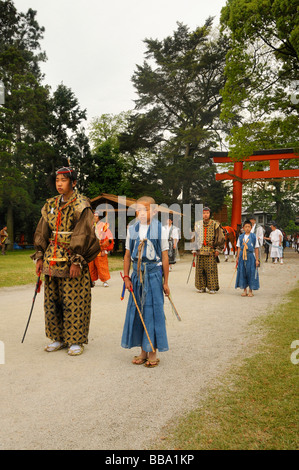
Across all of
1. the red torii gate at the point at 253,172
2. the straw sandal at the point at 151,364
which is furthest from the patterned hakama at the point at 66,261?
the red torii gate at the point at 253,172

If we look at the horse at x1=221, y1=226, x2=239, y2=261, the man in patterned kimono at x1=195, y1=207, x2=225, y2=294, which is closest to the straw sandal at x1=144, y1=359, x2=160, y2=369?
the man in patterned kimono at x1=195, y1=207, x2=225, y2=294

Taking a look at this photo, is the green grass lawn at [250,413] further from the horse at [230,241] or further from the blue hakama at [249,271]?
the horse at [230,241]

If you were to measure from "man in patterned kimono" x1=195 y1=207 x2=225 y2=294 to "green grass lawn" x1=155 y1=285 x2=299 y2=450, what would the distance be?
182 inches

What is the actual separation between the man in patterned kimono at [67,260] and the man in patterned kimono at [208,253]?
16.3 feet

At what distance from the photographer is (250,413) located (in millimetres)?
2920

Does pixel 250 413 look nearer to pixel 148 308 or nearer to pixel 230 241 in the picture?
pixel 148 308

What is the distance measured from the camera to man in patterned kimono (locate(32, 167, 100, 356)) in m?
4.34

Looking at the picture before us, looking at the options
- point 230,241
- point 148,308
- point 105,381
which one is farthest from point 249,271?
point 230,241

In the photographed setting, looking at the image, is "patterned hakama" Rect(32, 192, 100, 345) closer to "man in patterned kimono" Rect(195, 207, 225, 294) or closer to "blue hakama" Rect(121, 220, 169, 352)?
"blue hakama" Rect(121, 220, 169, 352)

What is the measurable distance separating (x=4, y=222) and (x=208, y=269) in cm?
2713

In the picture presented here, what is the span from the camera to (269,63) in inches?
467

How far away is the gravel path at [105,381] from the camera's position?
265 centimetres

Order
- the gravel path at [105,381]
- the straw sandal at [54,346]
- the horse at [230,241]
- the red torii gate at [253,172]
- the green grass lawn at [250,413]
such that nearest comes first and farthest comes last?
the green grass lawn at [250,413] → the gravel path at [105,381] → the straw sandal at [54,346] → the horse at [230,241] → the red torii gate at [253,172]

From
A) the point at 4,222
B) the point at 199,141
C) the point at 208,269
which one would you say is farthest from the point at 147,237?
the point at 4,222
